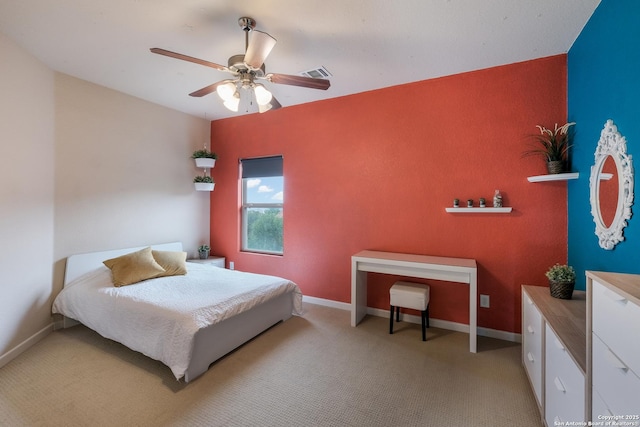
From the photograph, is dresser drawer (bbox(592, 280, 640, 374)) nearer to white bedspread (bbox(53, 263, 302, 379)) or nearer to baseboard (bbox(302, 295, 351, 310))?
white bedspread (bbox(53, 263, 302, 379))

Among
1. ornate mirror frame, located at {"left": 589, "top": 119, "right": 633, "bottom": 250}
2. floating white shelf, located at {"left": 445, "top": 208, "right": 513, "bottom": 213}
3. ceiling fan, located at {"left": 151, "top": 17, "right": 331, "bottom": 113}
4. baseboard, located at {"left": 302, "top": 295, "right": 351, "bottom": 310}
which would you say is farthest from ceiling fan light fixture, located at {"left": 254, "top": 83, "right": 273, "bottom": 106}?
baseboard, located at {"left": 302, "top": 295, "right": 351, "bottom": 310}

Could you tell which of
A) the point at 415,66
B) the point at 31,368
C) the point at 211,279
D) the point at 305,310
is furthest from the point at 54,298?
the point at 415,66

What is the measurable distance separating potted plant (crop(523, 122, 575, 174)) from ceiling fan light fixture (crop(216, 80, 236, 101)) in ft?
8.99

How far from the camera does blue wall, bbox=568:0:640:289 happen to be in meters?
1.40

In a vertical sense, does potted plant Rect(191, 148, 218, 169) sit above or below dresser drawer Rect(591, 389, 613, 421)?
above

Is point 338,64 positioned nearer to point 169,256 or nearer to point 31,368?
point 169,256

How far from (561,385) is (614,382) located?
0.49 meters

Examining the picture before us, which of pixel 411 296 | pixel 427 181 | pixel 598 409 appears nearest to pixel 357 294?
pixel 411 296

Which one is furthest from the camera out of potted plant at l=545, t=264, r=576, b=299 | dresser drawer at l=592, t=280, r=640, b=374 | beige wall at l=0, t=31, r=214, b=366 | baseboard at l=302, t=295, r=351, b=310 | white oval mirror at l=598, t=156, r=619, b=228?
baseboard at l=302, t=295, r=351, b=310

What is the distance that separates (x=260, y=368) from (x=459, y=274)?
1934 mm

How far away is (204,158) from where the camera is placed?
157 inches

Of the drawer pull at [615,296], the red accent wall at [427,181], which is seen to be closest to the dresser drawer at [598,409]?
the drawer pull at [615,296]

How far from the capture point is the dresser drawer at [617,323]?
0.82 m

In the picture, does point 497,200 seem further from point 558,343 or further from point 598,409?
point 598,409
